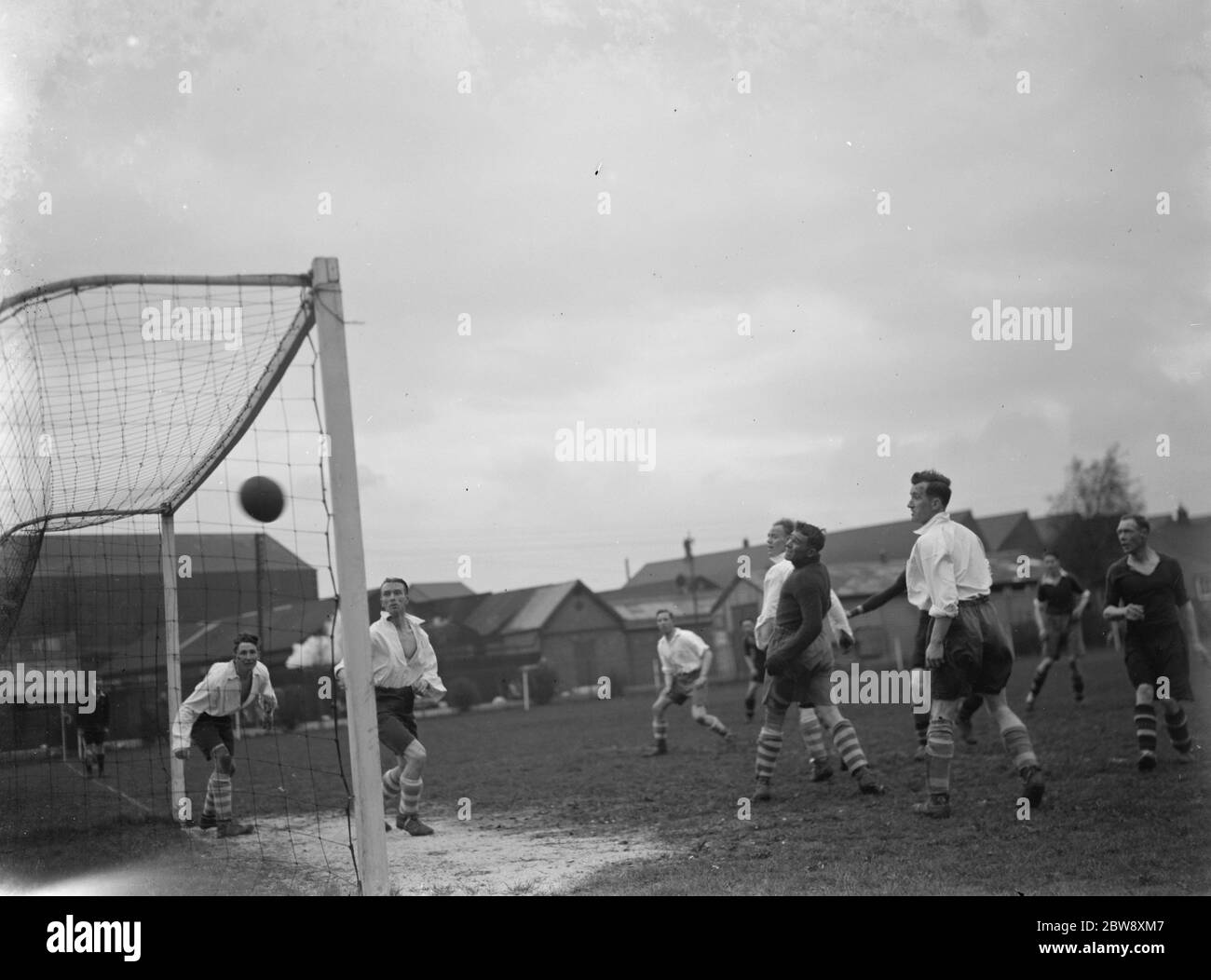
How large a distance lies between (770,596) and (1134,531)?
8.70ft

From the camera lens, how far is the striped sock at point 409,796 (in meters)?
7.23

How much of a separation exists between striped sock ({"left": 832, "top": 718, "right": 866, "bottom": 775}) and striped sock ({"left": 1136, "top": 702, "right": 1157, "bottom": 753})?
6.29ft

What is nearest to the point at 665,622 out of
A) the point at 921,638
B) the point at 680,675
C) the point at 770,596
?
the point at 680,675

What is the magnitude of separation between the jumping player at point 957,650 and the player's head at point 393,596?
3.20 meters

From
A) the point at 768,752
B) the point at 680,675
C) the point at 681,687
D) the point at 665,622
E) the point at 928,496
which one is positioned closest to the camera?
the point at 928,496

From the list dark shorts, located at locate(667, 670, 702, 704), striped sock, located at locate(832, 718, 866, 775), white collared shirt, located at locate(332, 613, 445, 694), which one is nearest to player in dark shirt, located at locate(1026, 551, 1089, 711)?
dark shorts, located at locate(667, 670, 702, 704)

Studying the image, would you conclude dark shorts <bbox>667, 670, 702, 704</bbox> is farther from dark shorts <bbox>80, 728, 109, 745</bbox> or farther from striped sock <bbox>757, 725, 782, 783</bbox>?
dark shorts <bbox>80, 728, 109, 745</bbox>

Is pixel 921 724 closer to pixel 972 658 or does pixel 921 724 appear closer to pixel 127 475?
pixel 972 658

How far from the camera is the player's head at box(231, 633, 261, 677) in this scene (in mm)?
7883

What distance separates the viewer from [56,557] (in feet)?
33.5

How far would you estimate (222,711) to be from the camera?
809 centimetres
